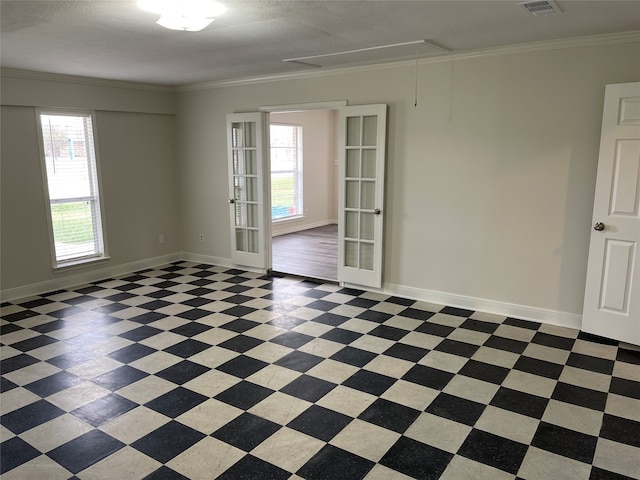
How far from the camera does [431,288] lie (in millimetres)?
4914

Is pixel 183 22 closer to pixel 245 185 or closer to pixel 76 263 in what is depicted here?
pixel 245 185

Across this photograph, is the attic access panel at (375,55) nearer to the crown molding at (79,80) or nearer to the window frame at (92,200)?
the crown molding at (79,80)

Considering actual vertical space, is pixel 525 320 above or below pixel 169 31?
below

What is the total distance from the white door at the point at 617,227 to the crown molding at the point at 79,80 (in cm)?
517

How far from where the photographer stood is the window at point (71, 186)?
529cm

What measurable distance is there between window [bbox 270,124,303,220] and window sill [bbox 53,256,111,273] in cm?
351

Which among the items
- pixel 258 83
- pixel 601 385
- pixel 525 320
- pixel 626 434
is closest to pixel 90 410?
pixel 626 434

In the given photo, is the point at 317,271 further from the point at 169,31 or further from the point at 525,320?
the point at 169,31

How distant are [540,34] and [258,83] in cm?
325

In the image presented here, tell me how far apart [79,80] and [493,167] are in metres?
4.64

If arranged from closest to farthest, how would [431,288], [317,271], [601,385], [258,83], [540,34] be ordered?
1. [601,385]
2. [540,34]
3. [431,288]
4. [258,83]
5. [317,271]

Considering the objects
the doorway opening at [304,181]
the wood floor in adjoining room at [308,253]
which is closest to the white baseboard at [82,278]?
the wood floor in adjoining room at [308,253]

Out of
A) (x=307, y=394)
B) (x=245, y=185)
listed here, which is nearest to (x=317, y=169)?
(x=245, y=185)

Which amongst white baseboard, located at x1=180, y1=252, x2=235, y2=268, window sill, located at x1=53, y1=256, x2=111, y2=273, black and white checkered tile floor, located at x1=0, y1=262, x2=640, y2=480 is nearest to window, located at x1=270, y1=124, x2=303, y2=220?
white baseboard, located at x1=180, y1=252, x2=235, y2=268
